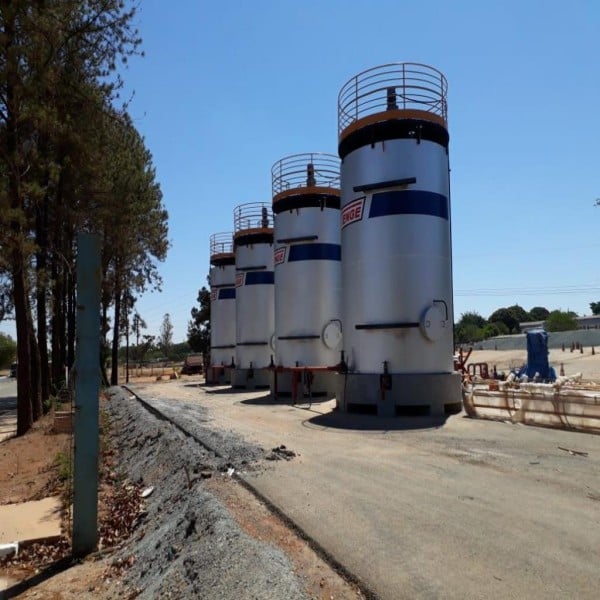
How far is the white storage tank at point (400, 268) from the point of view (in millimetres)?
14992

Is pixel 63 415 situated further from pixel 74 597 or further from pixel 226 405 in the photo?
pixel 74 597

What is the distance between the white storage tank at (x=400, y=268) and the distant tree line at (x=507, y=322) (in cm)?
8960

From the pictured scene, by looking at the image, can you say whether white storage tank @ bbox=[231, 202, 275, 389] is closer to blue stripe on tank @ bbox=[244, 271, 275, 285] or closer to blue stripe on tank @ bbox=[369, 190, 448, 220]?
blue stripe on tank @ bbox=[244, 271, 275, 285]

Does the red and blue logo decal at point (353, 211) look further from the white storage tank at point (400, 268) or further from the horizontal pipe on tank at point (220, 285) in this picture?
the horizontal pipe on tank at point (220, 285)

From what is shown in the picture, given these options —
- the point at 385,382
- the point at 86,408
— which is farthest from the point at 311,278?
the point at 86,408

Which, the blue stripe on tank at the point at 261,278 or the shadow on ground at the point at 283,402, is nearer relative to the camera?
the shadow on ground at the point at 283,402

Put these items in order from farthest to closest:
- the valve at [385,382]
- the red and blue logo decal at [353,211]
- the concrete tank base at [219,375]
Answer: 1. the concrete tank base at [219,375]
2. the red and blue logo decal at [353,211]
3. the valve at [385,382]

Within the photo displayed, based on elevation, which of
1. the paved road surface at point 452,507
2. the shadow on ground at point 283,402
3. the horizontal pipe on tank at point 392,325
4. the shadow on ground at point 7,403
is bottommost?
the shadow on ground at point 7,403

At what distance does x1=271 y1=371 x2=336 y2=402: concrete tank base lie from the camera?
22.6m

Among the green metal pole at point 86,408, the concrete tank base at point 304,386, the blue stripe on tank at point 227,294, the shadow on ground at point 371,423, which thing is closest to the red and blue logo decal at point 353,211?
the shadow on ground at point 371,423

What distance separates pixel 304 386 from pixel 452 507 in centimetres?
1656

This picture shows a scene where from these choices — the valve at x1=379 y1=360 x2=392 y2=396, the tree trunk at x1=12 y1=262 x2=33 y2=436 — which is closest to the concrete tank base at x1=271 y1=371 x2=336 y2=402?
the valve at x1=379 y1=360 x2=392 y2=396

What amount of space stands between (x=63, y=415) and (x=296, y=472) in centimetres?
1154

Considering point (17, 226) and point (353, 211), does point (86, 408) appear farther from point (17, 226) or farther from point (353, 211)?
point (17, 226)
